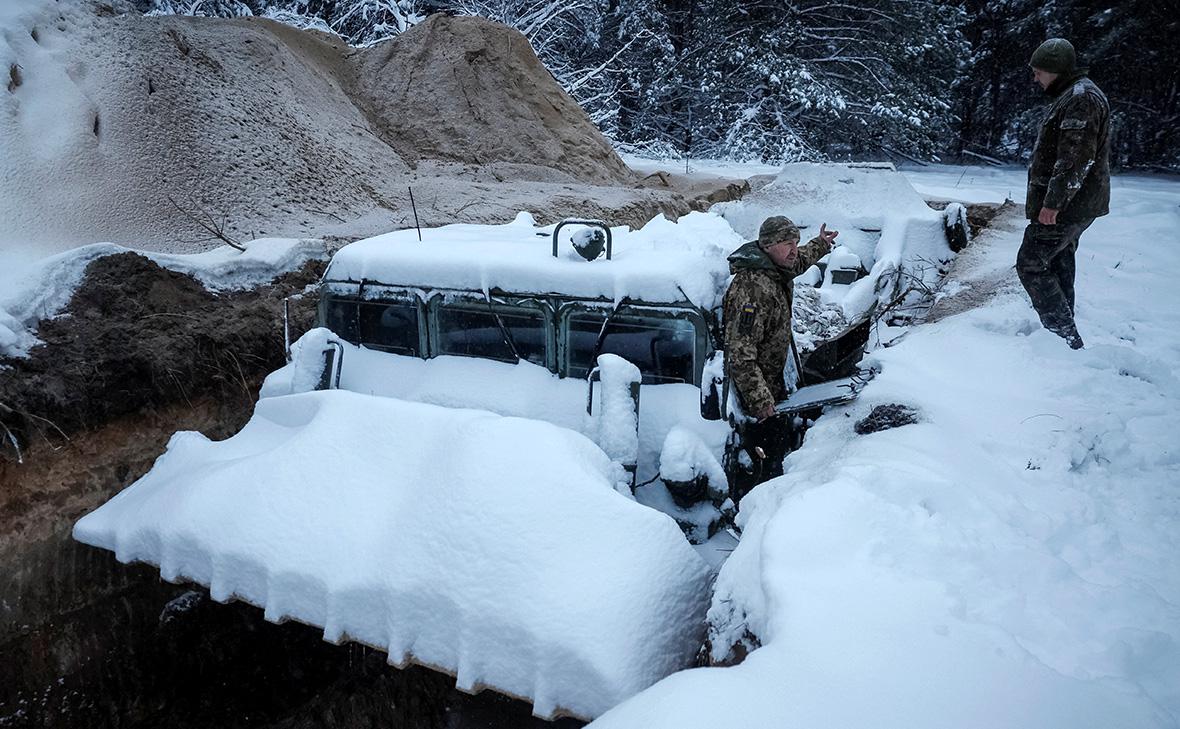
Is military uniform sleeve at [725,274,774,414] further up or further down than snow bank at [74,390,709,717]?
further up

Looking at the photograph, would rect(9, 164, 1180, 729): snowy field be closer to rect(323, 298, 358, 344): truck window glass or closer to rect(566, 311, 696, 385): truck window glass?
rect(323, 298, 358, 344): truck window glass

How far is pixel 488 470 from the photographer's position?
296 cm

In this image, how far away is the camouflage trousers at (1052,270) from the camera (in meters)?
3.92

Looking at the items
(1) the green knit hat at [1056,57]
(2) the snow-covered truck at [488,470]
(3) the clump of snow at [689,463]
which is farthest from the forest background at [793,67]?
(3) the clump of snow at [689,463]

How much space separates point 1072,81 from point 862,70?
15895mm

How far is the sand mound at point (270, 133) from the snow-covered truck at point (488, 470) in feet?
10.7

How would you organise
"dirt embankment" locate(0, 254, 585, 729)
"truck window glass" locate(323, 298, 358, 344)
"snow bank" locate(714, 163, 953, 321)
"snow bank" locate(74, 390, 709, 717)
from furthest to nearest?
"snow bank" locate(714, 163, 953, 321) → "truck window glass" locate(323, 298, 358, 344) → "dirt embankment" locate(0, 254, 585, 729) → "snow bank" locate(74, 390, 709, 717)

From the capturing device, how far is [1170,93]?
14.4 m

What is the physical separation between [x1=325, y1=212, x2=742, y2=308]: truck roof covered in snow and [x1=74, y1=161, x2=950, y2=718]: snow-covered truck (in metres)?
0.01

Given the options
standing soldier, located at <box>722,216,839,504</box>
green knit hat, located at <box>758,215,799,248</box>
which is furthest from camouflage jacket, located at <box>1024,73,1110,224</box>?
green knit hat, located at <box>758,215,799,248</box>

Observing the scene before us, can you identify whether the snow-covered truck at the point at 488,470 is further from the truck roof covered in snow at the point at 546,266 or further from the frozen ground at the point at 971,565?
the frozen ground at the point at 971,565

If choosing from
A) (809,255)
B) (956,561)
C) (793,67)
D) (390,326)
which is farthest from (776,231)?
(793,67)

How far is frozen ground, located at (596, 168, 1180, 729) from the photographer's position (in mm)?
1700

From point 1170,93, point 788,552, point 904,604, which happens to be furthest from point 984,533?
point 1170,93
